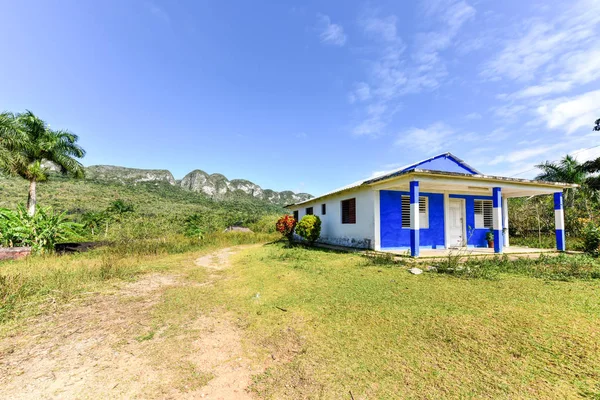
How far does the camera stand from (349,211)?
1244 centimetres

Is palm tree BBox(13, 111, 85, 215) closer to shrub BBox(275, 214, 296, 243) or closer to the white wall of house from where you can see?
shrub BBox(275, 214, 296, 243)

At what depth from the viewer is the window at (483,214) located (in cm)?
1234

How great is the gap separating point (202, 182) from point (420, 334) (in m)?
86.3

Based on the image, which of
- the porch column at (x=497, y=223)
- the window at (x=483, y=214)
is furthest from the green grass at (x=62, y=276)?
the window at (x=483, y=214)

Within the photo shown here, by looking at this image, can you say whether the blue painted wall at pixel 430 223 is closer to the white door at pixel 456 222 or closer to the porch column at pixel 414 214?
the white door at pixel 456 222

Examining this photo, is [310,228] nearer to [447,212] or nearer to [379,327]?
[447,212]

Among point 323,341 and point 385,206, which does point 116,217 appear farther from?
point 323,341

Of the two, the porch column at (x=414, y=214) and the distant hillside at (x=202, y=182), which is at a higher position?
the distant hillside at (x=202, y=182)

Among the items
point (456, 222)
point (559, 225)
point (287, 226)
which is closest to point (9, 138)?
point (287, 226)

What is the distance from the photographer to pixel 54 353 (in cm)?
284

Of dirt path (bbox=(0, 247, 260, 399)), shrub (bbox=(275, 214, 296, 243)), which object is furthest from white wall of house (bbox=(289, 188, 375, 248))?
dirt path (bbox=(0, 247, 260, 399))

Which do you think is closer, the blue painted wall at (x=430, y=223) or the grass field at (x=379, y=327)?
the grass field at (x=379, y=327)

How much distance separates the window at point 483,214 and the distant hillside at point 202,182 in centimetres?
6827

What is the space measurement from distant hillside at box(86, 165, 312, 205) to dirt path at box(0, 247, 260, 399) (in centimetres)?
6937
